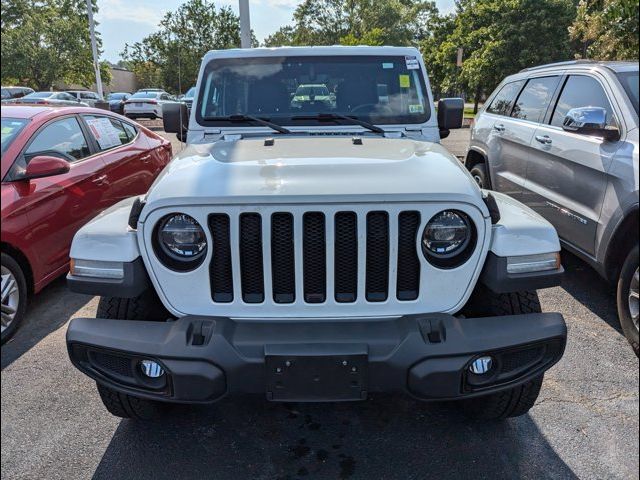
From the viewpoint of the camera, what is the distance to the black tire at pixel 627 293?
10.2 ft

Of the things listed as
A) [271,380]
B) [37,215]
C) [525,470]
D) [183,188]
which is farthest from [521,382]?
[37,215]

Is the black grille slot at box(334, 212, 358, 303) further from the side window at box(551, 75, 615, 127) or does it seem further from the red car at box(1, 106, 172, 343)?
the side window at box(551, 75, 615, 127)

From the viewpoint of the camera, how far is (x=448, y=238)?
2176 millimetres

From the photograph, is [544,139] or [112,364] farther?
[544,139]

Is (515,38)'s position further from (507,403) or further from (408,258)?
(408,258)

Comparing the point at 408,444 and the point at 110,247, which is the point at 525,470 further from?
the point at 110,247

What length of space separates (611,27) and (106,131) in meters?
7.88

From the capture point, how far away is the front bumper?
78.9 inches

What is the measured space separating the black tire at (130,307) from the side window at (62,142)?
1.71 metres

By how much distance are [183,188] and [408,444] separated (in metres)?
1.65

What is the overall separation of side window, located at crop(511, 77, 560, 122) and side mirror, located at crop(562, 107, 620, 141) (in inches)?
46.2

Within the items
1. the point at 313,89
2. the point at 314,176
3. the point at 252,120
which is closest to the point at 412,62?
the point at 313,89

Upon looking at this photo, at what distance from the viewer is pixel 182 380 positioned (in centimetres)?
204

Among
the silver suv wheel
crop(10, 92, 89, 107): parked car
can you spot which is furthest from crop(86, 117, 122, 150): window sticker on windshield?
the silver suv wheel
